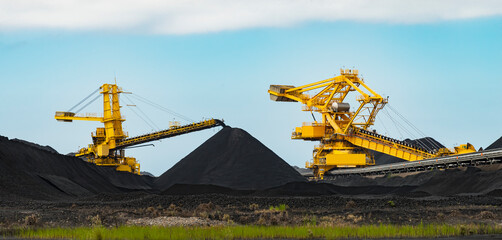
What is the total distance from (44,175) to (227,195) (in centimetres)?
1364

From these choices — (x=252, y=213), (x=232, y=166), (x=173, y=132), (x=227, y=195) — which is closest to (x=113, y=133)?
(x=173, y=132)

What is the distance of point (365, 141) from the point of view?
195 feet

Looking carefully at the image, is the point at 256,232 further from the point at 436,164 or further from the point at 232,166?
the point at 232,166

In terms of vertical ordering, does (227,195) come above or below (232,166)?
below

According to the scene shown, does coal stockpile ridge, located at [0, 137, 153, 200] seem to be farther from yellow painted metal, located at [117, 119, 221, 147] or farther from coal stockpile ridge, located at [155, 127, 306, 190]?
yellow painted metal, located at [117, 119, 221, 147]

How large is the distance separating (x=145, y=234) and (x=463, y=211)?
13681 millimetres

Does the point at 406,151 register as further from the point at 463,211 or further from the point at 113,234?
the point at 113,234

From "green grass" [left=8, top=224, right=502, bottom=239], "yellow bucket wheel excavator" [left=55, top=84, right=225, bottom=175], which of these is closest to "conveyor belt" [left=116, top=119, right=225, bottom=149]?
"yellow bucket wheel excavator" [left=55, top=84, right=225, bottom=175]

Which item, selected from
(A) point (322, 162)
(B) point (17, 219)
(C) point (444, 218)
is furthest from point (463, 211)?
(A) point (322, 162)

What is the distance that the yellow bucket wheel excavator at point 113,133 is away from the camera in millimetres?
68438

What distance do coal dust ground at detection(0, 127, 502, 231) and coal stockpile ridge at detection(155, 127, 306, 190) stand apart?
9 cm

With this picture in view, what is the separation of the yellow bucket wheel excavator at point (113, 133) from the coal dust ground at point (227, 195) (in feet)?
9.85

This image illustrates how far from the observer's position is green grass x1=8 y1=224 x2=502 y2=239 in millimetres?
20469

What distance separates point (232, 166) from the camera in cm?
5944
